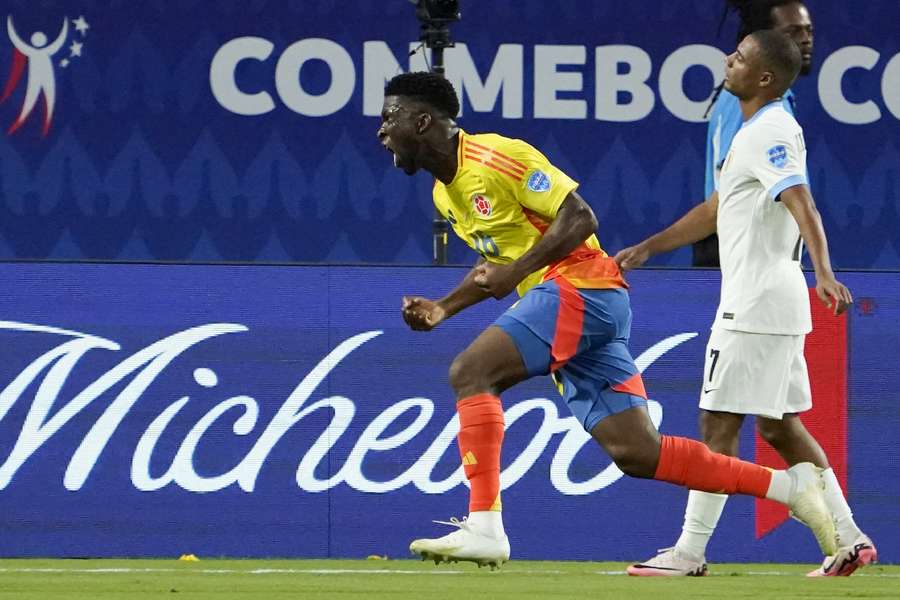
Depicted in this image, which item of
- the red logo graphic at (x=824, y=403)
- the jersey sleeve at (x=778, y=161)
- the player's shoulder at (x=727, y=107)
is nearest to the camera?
the jersey sleeve at (x=778, y=161)

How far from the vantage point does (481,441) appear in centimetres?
527

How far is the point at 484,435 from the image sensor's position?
17.3ft

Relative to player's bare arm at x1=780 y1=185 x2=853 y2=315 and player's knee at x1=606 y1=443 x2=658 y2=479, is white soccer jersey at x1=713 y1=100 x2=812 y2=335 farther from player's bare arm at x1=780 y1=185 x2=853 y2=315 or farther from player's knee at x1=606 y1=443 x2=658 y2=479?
player's knee at x1=606 y1=443 x2=658 y2=479

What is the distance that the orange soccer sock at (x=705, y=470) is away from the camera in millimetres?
5566

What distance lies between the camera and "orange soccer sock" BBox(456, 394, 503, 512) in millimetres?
5242

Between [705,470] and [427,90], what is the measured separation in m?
1.46

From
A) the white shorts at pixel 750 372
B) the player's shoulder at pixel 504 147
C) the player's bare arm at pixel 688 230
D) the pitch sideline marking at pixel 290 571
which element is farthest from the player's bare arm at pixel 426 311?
the pitch sideline marking at pixel 290 571

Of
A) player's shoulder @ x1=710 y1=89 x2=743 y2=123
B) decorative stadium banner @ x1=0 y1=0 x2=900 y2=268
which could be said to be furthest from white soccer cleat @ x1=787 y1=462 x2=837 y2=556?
decorative stadium banner @ x1=0 y1=0 x2=900 y2=268

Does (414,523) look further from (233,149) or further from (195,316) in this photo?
(233,149)

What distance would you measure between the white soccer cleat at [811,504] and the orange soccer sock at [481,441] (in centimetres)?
109

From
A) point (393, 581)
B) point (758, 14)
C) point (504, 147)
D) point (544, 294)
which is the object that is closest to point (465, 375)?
point (544, 294)

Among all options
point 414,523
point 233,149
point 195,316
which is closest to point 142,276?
point 195,316

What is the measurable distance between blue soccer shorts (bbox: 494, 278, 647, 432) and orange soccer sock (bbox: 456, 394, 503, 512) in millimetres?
198

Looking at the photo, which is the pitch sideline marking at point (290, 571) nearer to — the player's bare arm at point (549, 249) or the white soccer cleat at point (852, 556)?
the white soccer cleat at point (852, 556)
